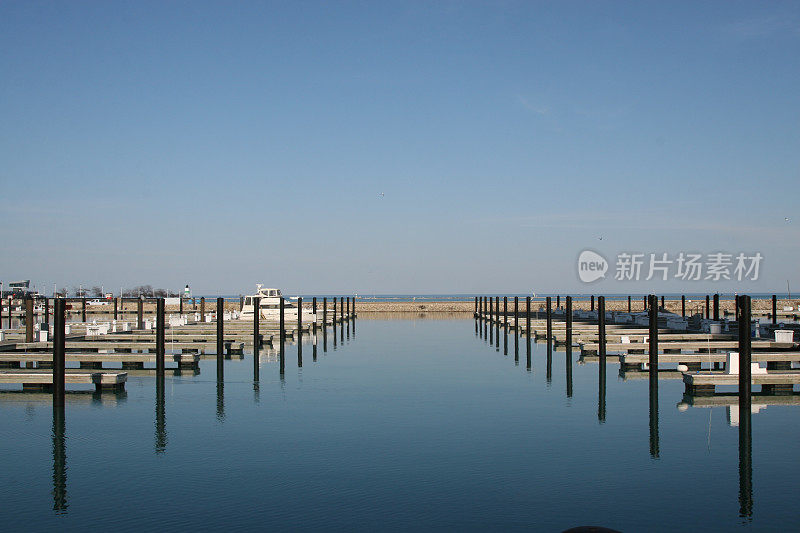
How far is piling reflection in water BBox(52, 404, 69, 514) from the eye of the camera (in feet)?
38.2

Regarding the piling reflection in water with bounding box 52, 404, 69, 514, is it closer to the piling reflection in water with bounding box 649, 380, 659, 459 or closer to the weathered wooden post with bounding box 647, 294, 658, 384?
the piling reflection in water with bounding box 649, 380, 659, 459

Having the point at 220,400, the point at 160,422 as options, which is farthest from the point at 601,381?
the point at 160,422

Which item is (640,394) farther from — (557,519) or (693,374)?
(557,519)

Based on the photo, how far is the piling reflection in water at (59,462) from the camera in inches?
459

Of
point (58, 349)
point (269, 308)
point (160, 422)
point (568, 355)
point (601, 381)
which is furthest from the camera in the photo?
point (269, 308)

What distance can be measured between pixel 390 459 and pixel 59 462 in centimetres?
612

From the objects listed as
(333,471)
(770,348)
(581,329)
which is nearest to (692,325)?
(581,329)

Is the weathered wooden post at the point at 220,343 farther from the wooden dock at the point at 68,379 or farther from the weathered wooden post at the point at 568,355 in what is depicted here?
the weathered wooden post at the point at 568,355

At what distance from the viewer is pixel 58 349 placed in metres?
17.7

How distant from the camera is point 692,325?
39656 millimetres

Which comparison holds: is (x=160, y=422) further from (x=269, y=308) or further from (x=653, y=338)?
(x=269, y=308)

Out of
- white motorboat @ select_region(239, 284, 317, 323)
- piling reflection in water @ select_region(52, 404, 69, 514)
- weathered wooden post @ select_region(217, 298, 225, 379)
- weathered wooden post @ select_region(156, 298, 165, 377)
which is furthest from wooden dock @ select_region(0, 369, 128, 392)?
white motorboat @ select_region(239, 284, 317, 323)

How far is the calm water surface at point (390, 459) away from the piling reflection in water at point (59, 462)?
0.06 meters

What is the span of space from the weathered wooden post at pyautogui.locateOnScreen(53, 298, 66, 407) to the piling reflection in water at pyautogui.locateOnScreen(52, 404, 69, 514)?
0.30 m
